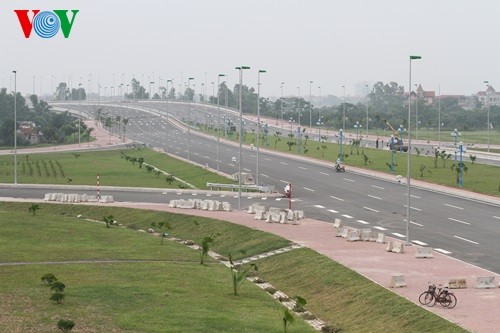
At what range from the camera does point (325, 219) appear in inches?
2650

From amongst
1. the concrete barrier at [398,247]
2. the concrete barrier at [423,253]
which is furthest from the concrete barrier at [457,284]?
the concrete barrier at [398,247]

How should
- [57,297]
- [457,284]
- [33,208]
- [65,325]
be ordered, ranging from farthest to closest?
[33,208] → [457,284] → [57,297] → [65,325]

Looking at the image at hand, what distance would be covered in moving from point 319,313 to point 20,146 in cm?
12363

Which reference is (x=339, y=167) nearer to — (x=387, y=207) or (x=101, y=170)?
(x=101, y=170)

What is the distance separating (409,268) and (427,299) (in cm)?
787

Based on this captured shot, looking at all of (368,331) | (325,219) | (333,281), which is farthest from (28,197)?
(368,331)

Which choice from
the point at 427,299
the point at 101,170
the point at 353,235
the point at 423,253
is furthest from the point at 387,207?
the point at 101,170

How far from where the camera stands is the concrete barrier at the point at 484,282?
41.4m

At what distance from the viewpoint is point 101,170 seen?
113m

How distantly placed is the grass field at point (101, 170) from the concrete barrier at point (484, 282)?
54.2 m

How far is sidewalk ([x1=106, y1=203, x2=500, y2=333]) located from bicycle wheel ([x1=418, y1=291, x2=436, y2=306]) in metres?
0.23

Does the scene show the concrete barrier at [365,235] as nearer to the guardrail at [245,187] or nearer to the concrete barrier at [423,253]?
the concrete barrier at [423,253]

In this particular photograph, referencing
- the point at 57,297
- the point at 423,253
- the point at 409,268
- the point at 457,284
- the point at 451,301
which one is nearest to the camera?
the point at 451,301

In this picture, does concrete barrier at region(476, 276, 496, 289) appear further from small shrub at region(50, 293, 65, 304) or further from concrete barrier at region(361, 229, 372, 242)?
small shrub at region(50, 293, 65, 304)
